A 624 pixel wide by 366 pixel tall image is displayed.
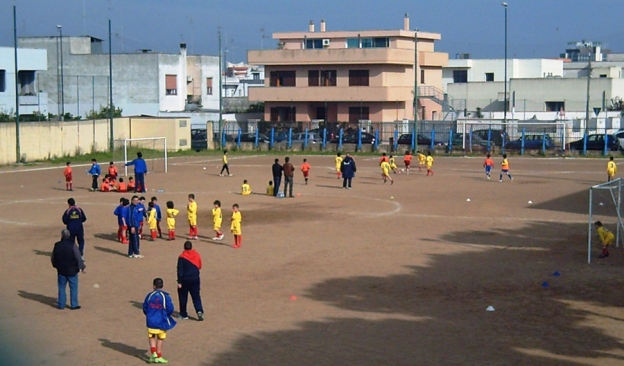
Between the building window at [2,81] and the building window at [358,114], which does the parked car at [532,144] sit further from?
the building window at [2,81]

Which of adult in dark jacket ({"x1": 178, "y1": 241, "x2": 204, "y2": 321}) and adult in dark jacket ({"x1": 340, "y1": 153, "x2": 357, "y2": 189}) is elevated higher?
adult in dark jacket ({"x1": 340, "y1": 153, "x2": 357, "y2": 189})

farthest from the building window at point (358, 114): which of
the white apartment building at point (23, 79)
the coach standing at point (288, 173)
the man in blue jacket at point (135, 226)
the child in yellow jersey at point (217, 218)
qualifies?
the man in blue jacket at point (135, 226)

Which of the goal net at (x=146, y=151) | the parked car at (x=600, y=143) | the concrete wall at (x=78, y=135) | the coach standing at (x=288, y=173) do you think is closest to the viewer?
the coach standing at (x=288, y=173)

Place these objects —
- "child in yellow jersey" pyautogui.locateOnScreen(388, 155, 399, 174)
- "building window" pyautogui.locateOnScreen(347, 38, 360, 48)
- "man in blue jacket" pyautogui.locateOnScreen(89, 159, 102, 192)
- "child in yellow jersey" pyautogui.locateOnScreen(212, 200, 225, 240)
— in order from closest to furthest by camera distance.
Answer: "child in yellow jersey" pyautogui.locateOnScreen(212, 200, 225, 240)
"man in blue jacket" pyautogui.locateOnScreen(89, 159, 102, 192)
"child in yellow jersey" pyautogui.locateOnScreen(388, 155, 399, 174)
"building window" pyautogui.locateOnScreen(347, 38, 360, 48)

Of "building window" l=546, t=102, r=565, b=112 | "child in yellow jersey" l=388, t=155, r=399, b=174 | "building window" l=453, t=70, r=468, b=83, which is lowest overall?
"child in yellow jersey" l=388, t=155, r=399, b=174

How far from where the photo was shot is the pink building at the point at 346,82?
73.4 metres

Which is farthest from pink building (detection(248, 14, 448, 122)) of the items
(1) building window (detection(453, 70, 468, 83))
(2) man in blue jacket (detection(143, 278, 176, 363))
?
(2) man in blue jacket (detection(143, 278, 176, 363))

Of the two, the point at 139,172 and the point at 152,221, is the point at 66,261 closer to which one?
the point at 152,221

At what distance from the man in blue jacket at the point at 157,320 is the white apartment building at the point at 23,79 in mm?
50833

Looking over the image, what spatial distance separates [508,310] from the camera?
15617mm

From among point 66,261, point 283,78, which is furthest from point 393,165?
point 283,78

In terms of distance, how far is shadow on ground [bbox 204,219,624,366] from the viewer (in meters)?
12.8

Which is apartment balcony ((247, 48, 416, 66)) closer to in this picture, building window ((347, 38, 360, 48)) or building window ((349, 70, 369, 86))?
building window ((349, 70, 369, 86))

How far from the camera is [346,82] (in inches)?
2936
